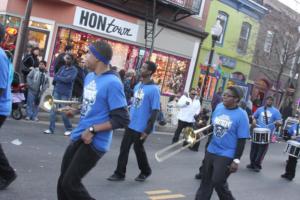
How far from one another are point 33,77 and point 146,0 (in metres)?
9.12

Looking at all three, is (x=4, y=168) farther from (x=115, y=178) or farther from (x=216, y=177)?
(x=216, y=177)

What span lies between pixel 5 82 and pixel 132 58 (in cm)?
1499

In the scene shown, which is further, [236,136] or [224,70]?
[224,70]

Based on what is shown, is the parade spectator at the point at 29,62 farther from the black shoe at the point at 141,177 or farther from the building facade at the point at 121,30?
the black shoe at the point at 141,177

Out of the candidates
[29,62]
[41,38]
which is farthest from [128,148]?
[41,38]

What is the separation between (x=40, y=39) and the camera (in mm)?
17562

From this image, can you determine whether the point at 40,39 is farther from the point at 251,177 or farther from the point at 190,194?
the point at 190,194

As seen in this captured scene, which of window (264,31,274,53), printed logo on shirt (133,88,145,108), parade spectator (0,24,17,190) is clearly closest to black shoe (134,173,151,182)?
printed logo on shirt (133,88,145,108)

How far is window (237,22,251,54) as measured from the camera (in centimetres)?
2721

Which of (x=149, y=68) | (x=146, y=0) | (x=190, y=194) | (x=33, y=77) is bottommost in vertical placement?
(x=190, y=194)

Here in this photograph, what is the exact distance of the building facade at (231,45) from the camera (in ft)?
79.8

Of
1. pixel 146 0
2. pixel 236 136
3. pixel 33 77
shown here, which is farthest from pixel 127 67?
pixel 236 136

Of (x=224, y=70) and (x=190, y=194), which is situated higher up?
(x=224, y=70)

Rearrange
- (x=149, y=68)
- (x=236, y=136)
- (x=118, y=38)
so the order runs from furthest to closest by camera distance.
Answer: (x=118, y=38), (x=149, y=68), (x=236, y=136)
